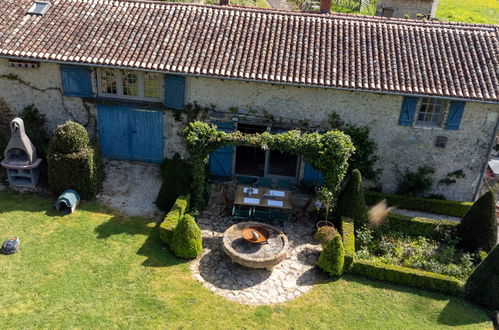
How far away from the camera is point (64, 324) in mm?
11055

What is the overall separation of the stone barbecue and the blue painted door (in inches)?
110

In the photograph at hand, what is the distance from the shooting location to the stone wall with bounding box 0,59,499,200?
649 inches

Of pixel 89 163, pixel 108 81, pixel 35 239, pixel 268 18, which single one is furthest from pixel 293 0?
pixel 35 239

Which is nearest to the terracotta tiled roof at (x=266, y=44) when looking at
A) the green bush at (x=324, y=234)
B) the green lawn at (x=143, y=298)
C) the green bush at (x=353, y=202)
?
the green bush at (x=353, y=202)

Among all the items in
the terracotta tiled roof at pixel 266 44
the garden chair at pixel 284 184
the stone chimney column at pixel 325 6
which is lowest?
the garden chair at pixel 284 184

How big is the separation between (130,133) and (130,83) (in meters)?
2.01

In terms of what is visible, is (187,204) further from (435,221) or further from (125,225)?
(435,221)

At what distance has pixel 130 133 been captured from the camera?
17.9 metres

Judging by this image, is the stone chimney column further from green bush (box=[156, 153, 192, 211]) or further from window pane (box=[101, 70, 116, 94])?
green bush (box=[156, 153, 192, 211])

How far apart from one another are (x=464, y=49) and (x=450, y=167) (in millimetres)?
4596

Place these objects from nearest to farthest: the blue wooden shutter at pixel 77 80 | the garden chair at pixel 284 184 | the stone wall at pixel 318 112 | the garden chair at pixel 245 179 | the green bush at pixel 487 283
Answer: the green bush at pixel 487 283 < the garden chair at pixel 245 179 < the stone wall at pixel 318 112 < the blue wooden shutter at pixel 77 80 < the garden chair at pixel 284 184

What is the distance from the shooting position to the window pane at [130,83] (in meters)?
17.3

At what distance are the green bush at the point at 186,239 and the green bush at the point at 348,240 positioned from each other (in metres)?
4.61

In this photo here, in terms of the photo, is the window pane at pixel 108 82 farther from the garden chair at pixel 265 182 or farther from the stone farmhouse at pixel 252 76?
the garden chair at pixel 265 182
